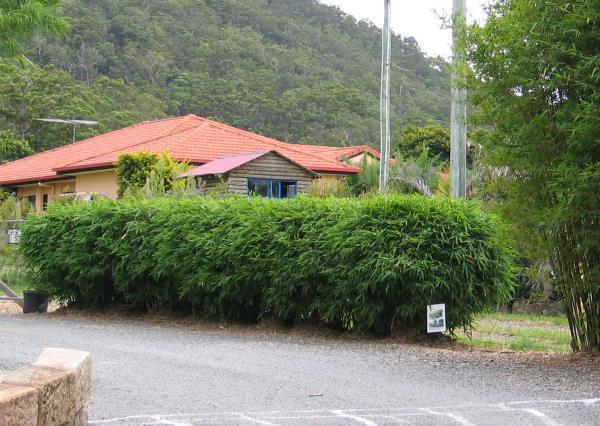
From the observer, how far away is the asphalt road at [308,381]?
698 centimetres

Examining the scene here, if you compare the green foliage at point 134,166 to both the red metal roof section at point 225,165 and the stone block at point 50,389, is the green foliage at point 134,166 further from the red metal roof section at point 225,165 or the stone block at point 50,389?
the stone block at point 50,389

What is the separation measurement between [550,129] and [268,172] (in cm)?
2053

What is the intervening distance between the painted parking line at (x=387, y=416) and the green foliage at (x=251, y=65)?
48674 millimetres

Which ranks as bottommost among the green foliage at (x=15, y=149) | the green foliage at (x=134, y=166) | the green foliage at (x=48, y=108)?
the green foliage at (x=134, y=166)

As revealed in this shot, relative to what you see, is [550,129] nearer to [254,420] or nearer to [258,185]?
[254,420]

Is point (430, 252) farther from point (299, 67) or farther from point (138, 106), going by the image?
point (299, 67)

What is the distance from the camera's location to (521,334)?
49.3ft

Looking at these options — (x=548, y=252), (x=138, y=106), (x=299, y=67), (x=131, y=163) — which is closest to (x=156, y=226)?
(x=548, y=252)

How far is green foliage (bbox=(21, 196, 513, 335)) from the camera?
39.3 ft

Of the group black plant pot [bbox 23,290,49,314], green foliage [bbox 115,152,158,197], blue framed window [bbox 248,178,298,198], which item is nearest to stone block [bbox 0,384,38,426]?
black plant pot [bbox 23,290,49,314]

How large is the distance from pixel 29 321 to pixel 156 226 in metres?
2.69

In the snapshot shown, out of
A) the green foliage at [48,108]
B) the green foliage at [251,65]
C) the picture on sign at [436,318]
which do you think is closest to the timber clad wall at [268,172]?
the picture on sign at [436,318]

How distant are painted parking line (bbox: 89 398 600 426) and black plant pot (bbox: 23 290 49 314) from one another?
10.7m

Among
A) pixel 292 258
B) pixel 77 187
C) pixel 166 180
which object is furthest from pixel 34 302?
pixel 77 187
